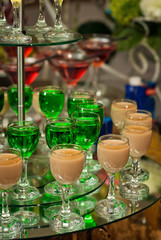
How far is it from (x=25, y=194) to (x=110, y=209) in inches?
9.1

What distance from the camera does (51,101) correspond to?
143 centimetres

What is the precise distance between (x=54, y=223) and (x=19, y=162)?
174 mm

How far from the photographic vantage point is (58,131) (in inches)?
46.4

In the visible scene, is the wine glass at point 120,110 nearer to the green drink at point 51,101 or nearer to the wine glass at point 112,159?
the green drink at point 51,101

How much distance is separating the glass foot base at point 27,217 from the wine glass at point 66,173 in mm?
40

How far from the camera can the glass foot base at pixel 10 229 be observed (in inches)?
40.6

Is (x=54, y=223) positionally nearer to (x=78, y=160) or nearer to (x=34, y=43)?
(x=78, y=160)

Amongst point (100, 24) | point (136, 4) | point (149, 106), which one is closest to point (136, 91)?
point (149, 106)

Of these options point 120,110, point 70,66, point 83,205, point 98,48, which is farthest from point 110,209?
point 98,48

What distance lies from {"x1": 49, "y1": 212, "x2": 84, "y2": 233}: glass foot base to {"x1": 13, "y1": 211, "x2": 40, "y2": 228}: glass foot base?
0.14ft

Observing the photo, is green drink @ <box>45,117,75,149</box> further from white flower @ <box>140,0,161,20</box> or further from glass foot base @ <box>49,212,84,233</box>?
white flower @ <box>140,0,161,20</box>

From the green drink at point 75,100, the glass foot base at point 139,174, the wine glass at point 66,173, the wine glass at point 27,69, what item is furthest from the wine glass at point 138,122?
the wine glass at point 27,69

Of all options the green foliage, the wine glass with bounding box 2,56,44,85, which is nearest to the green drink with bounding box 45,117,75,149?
the wine glass with bounding box 2,56,44,85

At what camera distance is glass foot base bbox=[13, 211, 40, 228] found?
3.57 ft
